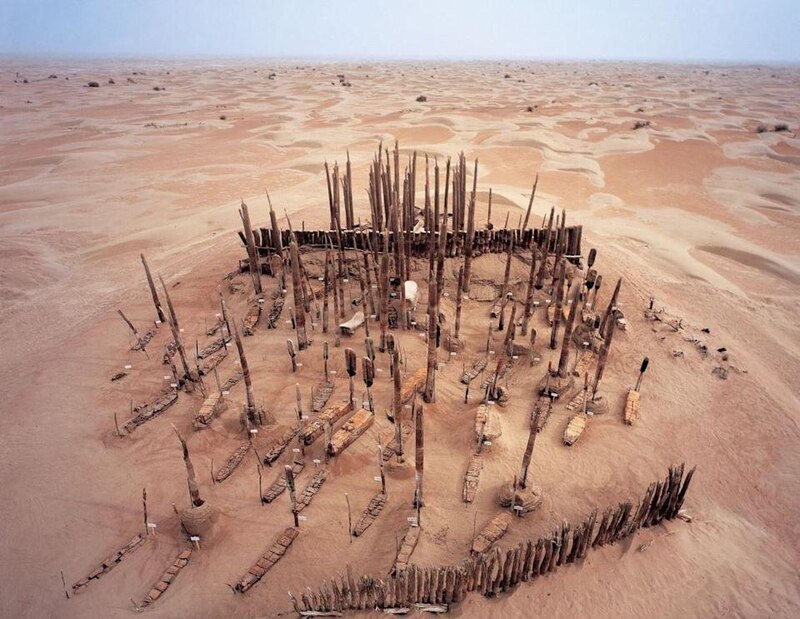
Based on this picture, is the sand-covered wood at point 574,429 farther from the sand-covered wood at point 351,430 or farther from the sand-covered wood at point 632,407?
the sand-covered wood at point 351,430

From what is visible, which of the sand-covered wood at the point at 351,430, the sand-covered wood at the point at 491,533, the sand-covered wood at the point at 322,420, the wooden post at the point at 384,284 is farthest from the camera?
the wooden post at the point at 384,284

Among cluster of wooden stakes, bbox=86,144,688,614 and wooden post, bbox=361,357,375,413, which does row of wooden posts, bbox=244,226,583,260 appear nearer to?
cluster of wooden stakes, bbox=86,144,688,614

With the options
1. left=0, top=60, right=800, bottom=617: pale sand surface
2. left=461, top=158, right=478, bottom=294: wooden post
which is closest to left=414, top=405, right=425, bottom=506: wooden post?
left=0, top=60, right=800, bottom=617: pale sand surface

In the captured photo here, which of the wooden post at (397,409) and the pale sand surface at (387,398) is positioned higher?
the wooden post at (397,409)

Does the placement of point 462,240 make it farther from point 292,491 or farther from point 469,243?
point 292,491

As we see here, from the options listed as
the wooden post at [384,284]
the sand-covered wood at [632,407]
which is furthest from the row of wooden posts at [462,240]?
the sand-covered wood at [632,407]

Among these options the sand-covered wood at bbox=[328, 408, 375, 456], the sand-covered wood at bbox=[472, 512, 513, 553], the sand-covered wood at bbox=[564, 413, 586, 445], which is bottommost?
the sand-covered wood at bbox=[564, 413, 586, 445]
